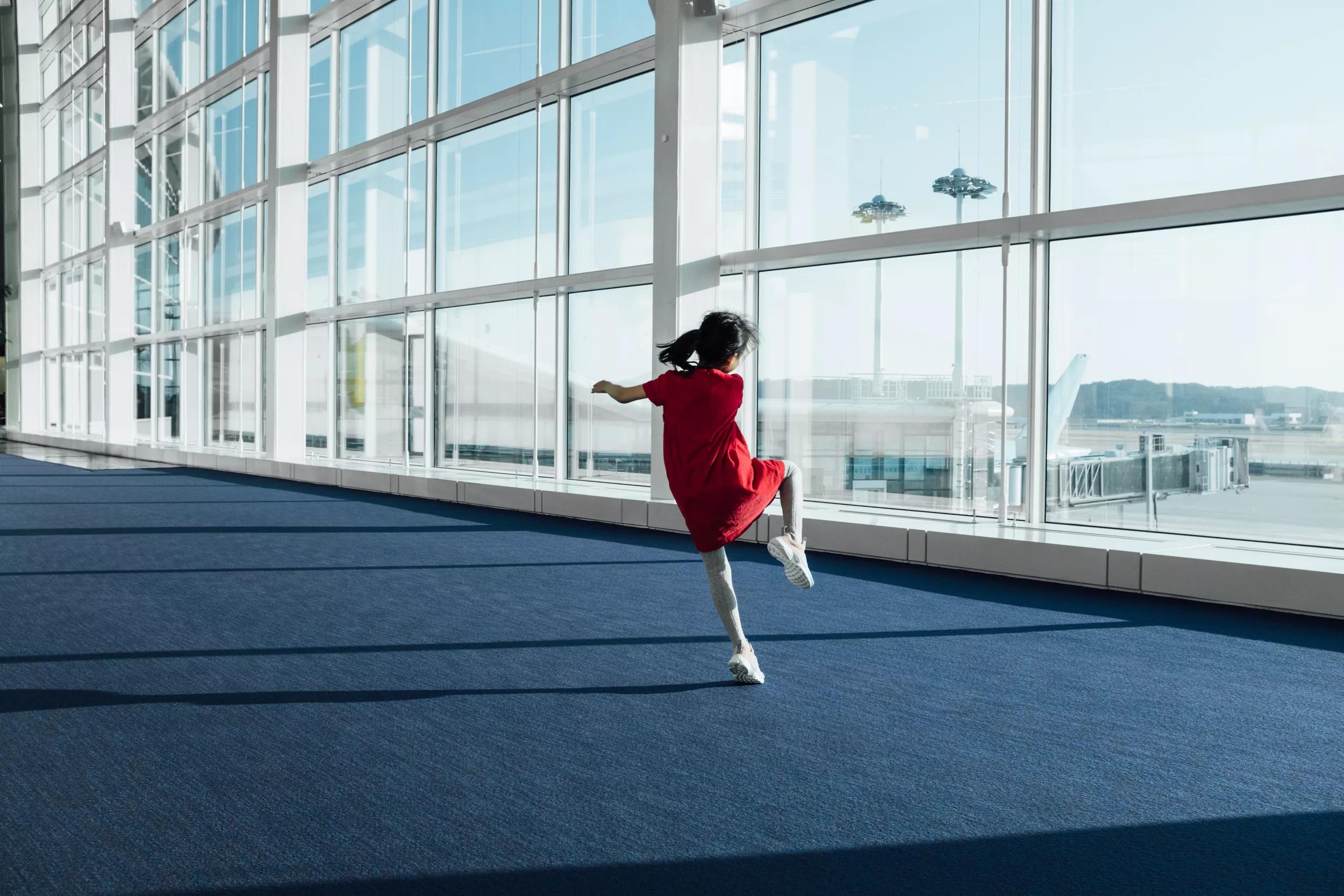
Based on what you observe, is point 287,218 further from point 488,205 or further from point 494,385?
point 494,385

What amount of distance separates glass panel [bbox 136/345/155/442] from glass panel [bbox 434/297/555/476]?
31.6 feet

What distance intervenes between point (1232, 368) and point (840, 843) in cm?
460

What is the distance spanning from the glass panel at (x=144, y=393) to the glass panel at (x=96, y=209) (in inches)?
128

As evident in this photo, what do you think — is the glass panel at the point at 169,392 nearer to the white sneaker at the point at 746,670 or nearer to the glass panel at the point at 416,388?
the glass panel at the point at 416,388

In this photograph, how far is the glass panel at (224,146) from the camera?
15234mm

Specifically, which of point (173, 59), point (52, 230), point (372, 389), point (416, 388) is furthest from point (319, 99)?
point (52, 230)

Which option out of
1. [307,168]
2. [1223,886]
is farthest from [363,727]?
[307,168]

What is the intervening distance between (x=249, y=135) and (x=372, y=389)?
201 inches

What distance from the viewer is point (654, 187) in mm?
8289

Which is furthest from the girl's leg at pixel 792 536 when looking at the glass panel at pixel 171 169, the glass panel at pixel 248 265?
the glass panel at pixel 171 169

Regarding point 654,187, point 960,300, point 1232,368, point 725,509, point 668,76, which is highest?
point 668,76

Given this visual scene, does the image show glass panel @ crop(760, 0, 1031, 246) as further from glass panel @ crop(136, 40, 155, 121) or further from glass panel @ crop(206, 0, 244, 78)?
glass panel @ crop(136, 40, 155, 121)

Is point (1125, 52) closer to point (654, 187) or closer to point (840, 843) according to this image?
point (654, 187)

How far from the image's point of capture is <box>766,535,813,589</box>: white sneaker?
11.2 ft
